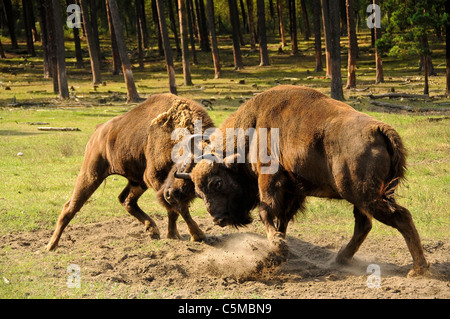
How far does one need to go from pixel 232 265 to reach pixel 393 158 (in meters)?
2.56

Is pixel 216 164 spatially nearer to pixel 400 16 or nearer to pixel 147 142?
pixel 147 142

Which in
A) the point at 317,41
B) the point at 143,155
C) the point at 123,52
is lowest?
the point at 143,155

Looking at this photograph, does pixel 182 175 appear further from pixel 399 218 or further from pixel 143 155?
pixel 399 218

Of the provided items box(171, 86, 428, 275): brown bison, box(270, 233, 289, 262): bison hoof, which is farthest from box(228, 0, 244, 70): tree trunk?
box(270, 233, 289, 262): bison hoof

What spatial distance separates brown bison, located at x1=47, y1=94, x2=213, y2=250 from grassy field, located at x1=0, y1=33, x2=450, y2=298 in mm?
1479

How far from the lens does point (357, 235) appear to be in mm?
7160

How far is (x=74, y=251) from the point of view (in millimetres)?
8398

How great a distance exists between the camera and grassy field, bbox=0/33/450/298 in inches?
394

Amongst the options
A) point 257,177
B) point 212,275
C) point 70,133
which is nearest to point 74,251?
point 212,275

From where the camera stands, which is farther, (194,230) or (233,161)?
(194,230)

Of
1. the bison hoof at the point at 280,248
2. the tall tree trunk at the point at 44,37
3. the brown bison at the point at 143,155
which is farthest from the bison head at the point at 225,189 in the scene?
the tall tree trunk at the point at 44,37

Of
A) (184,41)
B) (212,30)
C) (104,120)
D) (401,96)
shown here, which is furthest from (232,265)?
(212,30)

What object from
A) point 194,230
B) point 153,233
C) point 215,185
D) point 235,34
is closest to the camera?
point 215,185

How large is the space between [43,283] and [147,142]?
8.76ft
